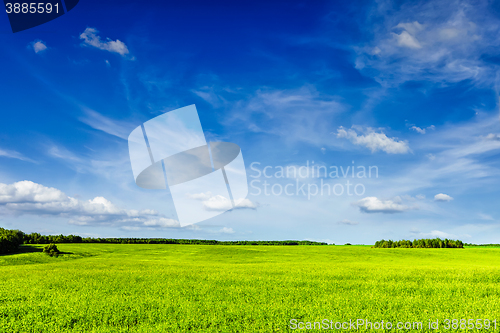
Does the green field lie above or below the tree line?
above

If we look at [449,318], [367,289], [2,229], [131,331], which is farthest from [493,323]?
[2,229]

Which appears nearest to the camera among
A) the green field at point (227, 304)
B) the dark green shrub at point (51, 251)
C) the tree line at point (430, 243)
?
the green field at point (227, 304)

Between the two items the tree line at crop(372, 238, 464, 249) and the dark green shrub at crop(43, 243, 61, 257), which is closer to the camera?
the dark green shrub at crop(43, 243, 61, 257)

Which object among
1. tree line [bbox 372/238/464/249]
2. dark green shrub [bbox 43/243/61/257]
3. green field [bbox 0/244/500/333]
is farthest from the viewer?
tree line [bbox 372/238/464/249]

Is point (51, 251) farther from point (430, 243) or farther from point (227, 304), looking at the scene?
point (430, 243)

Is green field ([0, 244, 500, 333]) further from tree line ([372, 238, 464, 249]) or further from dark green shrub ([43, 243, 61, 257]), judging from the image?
tree line ([372, 238, 464, 249])

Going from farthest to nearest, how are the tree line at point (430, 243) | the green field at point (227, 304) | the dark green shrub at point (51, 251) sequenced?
1. the tree line at point (430, 243)
2. the dark green shrub at point (51, 251)
3. the green field at point (227, 304)

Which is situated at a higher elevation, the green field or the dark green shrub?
the green field

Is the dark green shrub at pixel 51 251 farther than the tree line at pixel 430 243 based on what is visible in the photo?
No

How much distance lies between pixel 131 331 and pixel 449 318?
350 inches

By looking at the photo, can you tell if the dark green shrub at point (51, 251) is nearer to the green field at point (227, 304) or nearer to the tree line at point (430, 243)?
the green field at point (227, 304)

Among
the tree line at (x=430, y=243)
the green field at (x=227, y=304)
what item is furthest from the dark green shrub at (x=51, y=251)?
the tree line at (x=430, y=243)

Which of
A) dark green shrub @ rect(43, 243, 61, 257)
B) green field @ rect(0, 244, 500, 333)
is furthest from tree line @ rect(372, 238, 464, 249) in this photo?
dark green shrub @ rect(43, 243, 61, 257)

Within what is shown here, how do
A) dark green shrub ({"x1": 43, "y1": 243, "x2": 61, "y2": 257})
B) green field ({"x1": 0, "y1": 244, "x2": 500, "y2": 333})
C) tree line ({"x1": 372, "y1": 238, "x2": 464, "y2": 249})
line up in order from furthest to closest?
1. tree line ({"x1": 372, "y1": 238, "x2": 464, "y2": 249})
2. dark green shrub ({"x1": 43, "y1": 243, "x2": 61, "y2": 257})
3. green field ({"x1": 0, "y1": 244, "x2": 500, "y2": 333})
